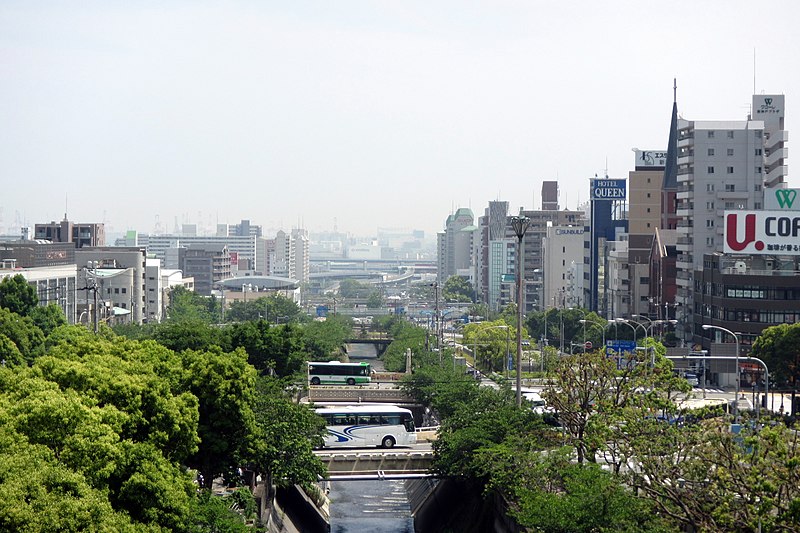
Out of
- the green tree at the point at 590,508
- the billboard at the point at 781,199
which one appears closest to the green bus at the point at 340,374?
the billboard at the point at 781,199

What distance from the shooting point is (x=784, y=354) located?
63.5m

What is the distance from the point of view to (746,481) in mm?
24328

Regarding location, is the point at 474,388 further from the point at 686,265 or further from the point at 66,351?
the point at 686,265

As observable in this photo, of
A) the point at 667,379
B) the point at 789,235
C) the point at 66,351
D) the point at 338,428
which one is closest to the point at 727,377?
the point at 789,235

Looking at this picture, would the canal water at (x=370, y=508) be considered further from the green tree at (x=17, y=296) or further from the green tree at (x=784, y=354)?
the green tree at (x=17, y=296)

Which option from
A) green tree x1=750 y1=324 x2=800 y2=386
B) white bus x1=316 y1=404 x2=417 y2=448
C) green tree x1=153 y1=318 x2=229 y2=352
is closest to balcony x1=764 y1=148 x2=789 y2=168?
green tree x1=750 y1=324 x2=800 y2=386

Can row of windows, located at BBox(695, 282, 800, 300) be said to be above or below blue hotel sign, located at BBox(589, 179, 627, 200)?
below

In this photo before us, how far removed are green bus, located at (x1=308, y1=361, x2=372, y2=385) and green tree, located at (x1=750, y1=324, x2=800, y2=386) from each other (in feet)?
80.3

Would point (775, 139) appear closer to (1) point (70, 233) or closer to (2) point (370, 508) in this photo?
(2) point (370, 508)

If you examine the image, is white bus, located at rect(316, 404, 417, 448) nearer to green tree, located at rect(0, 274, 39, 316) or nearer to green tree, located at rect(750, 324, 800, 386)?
green tree, located at rect(750, 324, 800, 386)

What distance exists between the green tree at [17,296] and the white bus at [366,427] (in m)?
22.9

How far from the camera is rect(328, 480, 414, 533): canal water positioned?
56.2 metres

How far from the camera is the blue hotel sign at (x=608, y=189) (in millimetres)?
130325

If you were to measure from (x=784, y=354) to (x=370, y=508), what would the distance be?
23.2 meters
